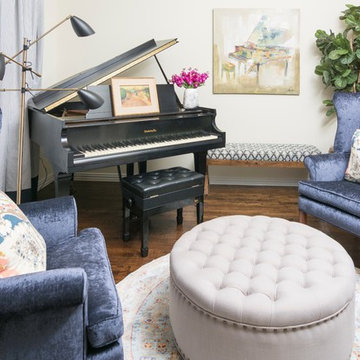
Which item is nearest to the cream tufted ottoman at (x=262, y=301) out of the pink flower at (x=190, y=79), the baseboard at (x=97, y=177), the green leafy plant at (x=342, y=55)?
the pink flower at (x=190, y=79)

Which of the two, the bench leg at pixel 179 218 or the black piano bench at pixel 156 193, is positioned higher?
the black piano bench at pixel 156 193

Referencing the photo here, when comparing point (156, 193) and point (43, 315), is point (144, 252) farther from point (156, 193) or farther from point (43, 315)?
point (43, 315)

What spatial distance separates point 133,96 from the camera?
299 cm

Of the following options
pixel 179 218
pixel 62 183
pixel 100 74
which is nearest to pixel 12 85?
pixel 100 74

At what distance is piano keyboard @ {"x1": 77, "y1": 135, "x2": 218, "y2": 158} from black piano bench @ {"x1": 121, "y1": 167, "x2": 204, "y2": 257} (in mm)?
217

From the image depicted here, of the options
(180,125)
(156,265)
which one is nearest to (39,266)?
(156,265)

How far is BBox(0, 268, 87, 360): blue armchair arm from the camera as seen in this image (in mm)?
1091

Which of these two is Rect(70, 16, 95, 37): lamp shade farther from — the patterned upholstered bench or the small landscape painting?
the patterned upholstered bench

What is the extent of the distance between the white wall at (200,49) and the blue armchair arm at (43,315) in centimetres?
321

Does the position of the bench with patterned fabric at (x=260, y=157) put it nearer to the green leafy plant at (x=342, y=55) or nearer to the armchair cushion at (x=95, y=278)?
the green leafy plant at (x=342, y=55)

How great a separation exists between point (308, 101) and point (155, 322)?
A: 313 cm

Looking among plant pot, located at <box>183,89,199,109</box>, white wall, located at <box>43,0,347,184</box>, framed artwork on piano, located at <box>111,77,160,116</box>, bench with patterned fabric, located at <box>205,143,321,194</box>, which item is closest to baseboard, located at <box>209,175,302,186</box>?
white wall, located at <box>43,0,347,184</box>

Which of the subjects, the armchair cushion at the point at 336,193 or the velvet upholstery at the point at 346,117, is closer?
the armchair cushion at the point at 336,193

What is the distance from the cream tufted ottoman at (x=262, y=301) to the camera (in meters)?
1.38
